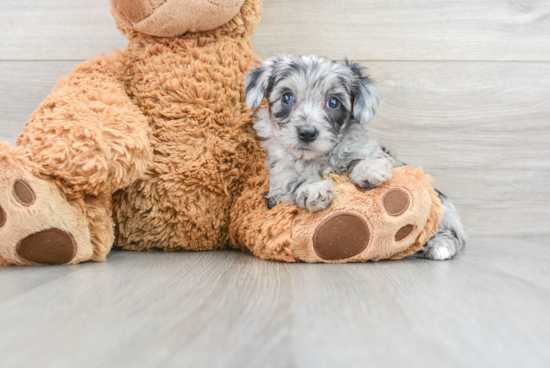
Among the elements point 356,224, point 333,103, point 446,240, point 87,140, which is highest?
point 333,103

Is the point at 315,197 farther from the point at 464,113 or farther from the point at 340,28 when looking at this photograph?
the point at 464,113

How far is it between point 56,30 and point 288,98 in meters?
1.38

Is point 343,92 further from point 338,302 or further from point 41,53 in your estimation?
point 41,53

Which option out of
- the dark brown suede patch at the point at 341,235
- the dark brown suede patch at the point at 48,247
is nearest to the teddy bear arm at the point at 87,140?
the dark brown suede patch at the point at 48,247

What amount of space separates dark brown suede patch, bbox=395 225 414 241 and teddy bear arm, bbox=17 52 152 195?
2.89 feet

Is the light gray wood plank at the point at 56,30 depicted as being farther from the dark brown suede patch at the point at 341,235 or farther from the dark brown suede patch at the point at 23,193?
the dark brown suede patch at the point at 341,235

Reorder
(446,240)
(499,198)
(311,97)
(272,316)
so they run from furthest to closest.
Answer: (499,198)
(446,240)
(311,97)
(272,316)

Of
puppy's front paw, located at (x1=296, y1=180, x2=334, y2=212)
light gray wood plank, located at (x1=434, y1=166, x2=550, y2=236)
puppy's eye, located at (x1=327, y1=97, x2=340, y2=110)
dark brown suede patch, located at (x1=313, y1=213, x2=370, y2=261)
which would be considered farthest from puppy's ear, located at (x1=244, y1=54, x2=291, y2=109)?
light gray wood plank, located at (x1=434, y1=166, x2=550, y2=236)

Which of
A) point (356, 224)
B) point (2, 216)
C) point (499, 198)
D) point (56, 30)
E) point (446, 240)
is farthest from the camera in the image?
point (499, 198)

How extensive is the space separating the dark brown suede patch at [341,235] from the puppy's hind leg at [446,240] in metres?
0.37

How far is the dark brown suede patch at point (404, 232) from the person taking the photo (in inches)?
58.1

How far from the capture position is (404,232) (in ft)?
4.88

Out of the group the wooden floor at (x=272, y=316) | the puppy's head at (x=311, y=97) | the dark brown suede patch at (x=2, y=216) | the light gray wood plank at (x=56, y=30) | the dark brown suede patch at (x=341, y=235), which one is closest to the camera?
the wooden floor at (x=272, y=316)

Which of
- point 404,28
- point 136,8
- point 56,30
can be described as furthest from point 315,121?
point 56,30
